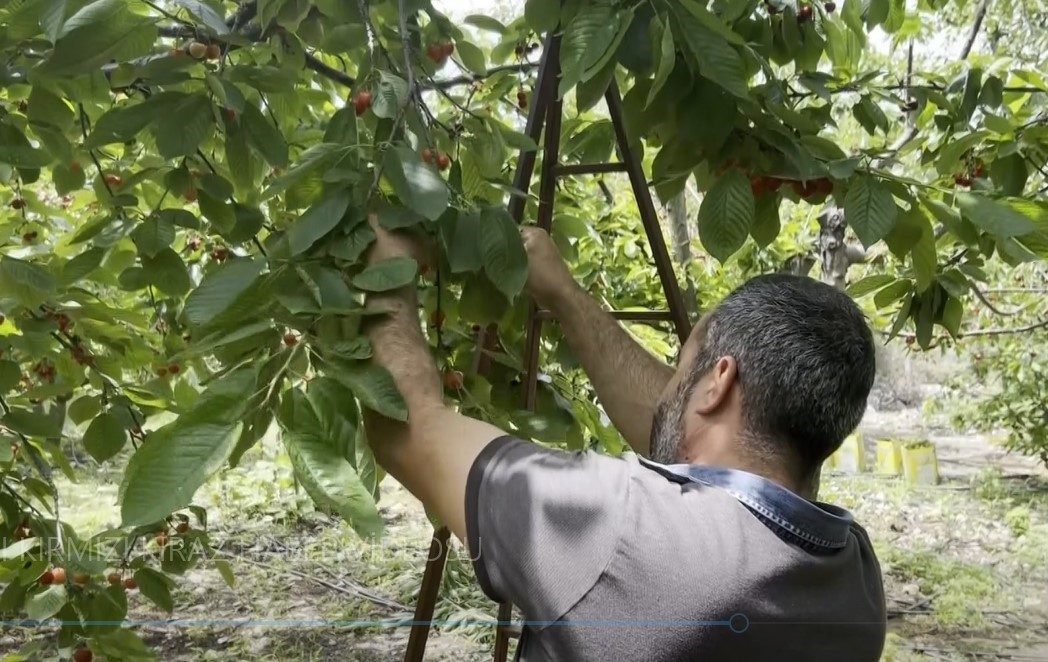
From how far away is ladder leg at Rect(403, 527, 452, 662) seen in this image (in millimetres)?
1422

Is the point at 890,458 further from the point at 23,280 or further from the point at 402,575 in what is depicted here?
the point at 23,280

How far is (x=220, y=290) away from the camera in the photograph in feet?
3.13

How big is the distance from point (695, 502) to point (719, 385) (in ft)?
0.64

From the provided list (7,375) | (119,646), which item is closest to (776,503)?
(119,646)

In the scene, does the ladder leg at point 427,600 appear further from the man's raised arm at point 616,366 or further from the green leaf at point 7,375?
the green leaf at point 7,375

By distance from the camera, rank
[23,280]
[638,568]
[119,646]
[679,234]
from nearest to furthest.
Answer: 1. [638,568]
2. [23,280]
3. [119,646]
4. [679,234]

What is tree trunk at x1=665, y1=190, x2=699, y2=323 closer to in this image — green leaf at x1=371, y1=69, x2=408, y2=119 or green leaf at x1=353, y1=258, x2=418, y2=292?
green leaf at x1=371, y1=69, x2=408, y2=119

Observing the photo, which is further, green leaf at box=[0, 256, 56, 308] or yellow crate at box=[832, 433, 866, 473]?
yellow crate at box=[832, 433, 866, 473]

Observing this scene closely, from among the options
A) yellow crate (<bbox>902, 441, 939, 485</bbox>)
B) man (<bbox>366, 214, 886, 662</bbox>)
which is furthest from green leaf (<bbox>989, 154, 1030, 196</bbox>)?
yellow crate (<bbox>902, 441, 939, 485</bbox>)

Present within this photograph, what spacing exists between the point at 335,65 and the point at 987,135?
1695 millimetres

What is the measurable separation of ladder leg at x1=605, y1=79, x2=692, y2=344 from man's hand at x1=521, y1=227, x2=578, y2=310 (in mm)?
194

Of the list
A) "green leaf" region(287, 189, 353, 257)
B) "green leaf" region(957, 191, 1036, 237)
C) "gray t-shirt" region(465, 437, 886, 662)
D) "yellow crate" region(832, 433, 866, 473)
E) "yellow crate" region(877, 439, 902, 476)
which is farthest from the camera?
"yellow crate" region(832, 433, 866, 473)

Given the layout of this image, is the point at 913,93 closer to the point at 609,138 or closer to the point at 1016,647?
the point at 609,138

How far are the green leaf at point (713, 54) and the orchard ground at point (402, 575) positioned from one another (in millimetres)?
2724
